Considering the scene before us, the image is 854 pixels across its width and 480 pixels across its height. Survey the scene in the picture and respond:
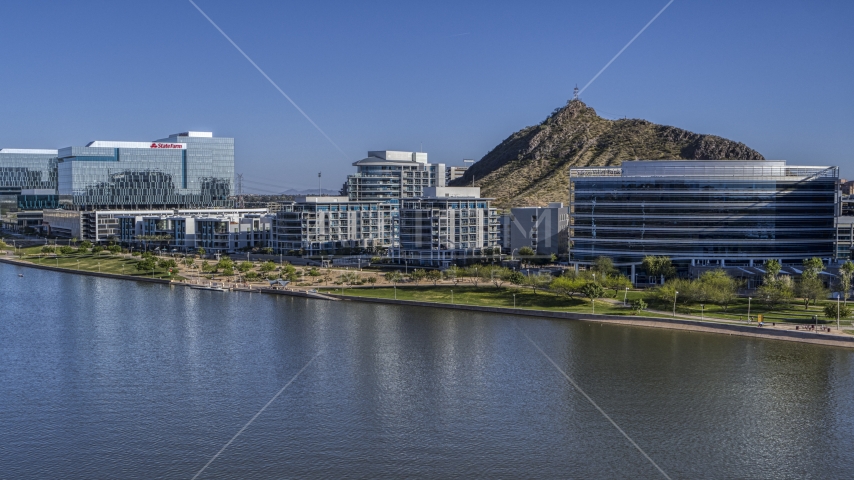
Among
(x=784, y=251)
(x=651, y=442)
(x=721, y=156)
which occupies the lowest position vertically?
Result: (x=651, y=442)

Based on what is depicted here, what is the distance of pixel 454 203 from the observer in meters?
96.2

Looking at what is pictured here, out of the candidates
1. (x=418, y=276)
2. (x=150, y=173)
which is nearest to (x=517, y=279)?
(x=418, y=276)

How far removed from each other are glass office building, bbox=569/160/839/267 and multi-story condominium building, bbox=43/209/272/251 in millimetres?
56823

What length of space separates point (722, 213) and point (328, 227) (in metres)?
52.9

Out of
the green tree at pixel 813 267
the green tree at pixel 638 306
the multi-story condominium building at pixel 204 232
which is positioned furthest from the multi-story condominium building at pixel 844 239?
the multi-story condominium building at pixel 204 232

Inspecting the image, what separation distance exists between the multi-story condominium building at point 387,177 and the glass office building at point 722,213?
5765cm

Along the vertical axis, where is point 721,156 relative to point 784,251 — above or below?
above

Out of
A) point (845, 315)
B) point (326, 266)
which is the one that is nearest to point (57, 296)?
point (326, 266)

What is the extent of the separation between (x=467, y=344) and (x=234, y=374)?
15985mm

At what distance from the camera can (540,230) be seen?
101 meters

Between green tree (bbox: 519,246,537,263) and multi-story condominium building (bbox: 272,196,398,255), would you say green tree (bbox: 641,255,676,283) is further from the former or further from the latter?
multi-story condominium building (bbox: 272,196,398,255)

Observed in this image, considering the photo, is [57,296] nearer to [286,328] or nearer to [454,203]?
[286,328]

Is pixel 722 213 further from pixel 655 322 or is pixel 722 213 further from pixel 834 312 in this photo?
pixel 834 312

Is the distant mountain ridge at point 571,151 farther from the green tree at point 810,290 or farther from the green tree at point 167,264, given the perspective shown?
the green tree at point 810,290
